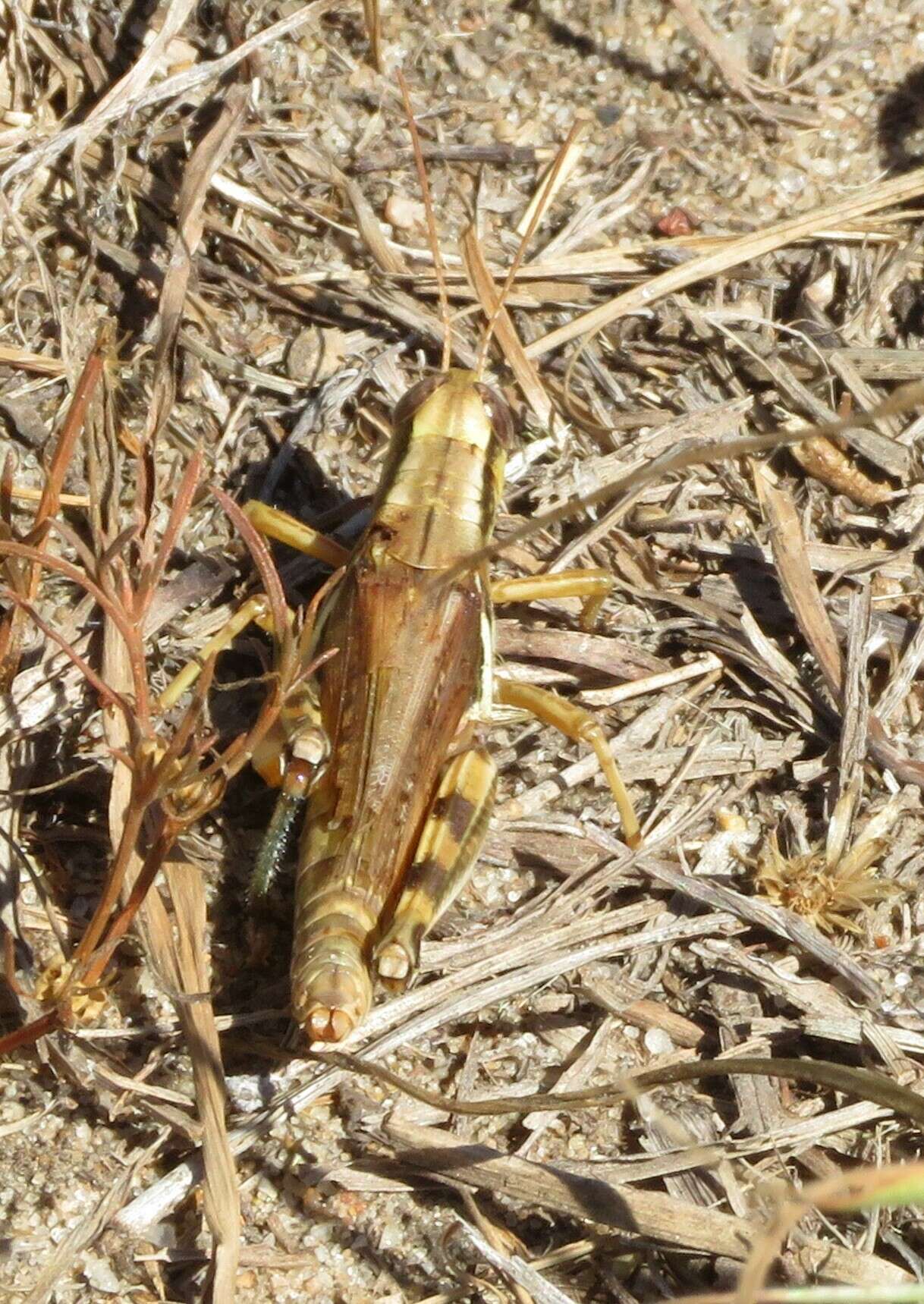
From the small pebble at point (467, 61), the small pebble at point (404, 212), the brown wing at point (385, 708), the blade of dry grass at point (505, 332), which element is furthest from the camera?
the small pebble at point (467, 61)

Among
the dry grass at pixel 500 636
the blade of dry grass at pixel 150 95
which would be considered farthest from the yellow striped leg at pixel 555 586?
the blade of dry grass at pixel 150 95

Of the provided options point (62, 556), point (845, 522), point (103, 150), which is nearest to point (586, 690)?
point (845, 522)

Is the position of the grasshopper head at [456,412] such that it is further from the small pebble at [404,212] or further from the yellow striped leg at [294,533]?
the small pebble at [404,212]

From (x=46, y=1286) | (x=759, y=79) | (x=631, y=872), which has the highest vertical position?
(x=759, y=79)

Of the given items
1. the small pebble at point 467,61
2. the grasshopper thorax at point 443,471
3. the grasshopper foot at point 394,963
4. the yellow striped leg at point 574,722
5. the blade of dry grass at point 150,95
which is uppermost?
the small pebble at point 467,61

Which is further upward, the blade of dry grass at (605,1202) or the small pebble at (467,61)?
the small pebble at (467,61)

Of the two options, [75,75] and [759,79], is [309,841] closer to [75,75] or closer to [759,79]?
[75,75]
